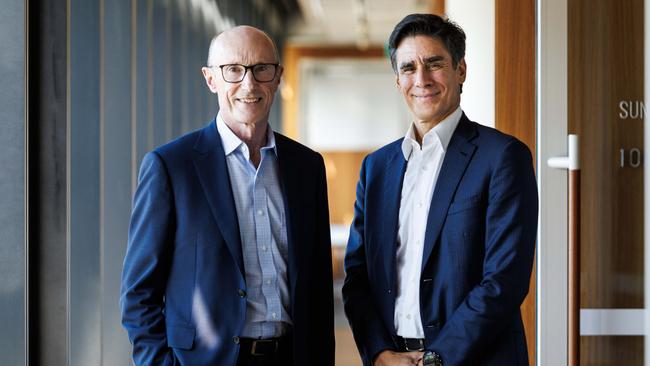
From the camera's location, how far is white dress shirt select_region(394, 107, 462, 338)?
6.03 feet

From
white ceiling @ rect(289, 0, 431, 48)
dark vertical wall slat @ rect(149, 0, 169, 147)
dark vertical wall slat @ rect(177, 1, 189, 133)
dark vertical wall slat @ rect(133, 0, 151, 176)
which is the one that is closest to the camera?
dark vertical wall slat @ rect(133, 0, 151, 176)

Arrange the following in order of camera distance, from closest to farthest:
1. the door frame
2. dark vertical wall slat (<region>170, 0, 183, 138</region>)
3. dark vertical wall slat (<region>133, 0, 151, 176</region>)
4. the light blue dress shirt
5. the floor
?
the light blue dress shirt, the door frame, dark vertical wall slat (<region>133, 0, 151, 176</region>), dark vertical wall slat (<region>170, 0, 183, 138</region>), the floor

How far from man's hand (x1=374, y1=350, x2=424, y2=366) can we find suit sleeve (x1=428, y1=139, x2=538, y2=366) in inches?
1.8

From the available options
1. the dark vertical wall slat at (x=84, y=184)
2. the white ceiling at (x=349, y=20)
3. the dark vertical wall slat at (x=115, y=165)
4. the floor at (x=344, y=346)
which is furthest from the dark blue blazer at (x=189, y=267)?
the white ceiling at (x=349, y=20)

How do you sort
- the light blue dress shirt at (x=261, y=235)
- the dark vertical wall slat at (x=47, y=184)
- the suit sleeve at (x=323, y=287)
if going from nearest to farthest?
the light blue dress shirt at (x=261, y=235) → the suit sleeve at (x=323, y=287) → the dark vertical wall slat at (x=47, y=184)

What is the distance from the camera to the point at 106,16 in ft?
10.4

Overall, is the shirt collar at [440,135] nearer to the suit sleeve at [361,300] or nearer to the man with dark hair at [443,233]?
the man with dark hair at [443,233]

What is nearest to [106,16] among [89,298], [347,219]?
[89,298]

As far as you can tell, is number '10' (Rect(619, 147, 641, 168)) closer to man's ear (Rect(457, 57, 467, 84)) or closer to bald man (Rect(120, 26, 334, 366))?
man's ear (Rect(457, 57, 467, 84))

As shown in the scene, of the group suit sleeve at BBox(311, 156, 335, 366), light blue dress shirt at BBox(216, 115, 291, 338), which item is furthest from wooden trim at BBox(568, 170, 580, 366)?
light blue dress shirt at BBox(216, 115, 291, 338)

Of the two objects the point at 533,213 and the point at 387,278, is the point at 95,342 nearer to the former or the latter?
the point at 387,278

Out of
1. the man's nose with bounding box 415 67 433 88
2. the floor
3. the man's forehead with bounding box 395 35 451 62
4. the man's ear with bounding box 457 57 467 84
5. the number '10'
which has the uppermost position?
the man's forehead with bounding box 395 35 451 62

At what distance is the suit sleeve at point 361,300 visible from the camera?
1.87 meters

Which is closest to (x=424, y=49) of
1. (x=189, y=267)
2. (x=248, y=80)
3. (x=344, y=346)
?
(x=248, y=80)
